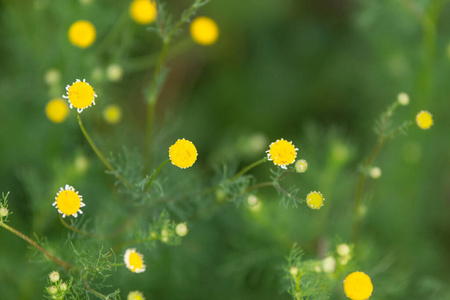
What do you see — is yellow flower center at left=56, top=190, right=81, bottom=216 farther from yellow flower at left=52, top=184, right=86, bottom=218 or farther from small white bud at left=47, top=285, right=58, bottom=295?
small white bud at left=47, top=285, right=58, bottom=295

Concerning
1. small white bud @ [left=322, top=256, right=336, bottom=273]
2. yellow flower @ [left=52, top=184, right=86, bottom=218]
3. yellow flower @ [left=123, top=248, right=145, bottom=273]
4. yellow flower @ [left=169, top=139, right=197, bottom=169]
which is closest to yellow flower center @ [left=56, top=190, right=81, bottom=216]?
yellow flower @ [left=52, top=184, right=86, bottom=218]

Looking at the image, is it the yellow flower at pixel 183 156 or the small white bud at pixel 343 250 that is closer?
the yellow flower at pixel 183 156

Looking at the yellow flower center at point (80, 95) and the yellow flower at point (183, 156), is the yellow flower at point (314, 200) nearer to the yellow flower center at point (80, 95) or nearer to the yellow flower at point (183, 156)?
the yellow flower at point (183, 156)

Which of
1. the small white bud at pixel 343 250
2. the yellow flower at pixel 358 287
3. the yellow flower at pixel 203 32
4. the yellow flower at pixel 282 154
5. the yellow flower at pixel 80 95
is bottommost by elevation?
the yellow flower at pixel 358 287

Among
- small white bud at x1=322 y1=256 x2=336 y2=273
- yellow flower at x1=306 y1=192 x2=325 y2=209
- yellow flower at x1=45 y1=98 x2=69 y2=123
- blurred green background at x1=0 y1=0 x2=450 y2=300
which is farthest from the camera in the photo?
blurred green background at x1=0 y1=0 x2=450 y2=300

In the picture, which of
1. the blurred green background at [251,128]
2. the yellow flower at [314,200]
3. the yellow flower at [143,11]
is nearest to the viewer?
the yellow flower at [314,200]

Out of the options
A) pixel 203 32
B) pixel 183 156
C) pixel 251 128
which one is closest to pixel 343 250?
pixel 183 156

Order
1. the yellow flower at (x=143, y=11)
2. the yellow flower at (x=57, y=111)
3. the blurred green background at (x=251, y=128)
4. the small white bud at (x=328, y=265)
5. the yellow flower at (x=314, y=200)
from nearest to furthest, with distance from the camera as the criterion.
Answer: the yellow flower at (x=314, y=200) < the small white bud at (x=328, y=265) < the yellow flower at (x=57, y=111) < the yellow flower at (x=143, y=11) < the blurred green background at (x=251, y=128)

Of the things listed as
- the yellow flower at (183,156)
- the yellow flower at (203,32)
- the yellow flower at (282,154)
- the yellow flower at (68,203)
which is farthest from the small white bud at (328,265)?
the yellow flower at (203,32)
